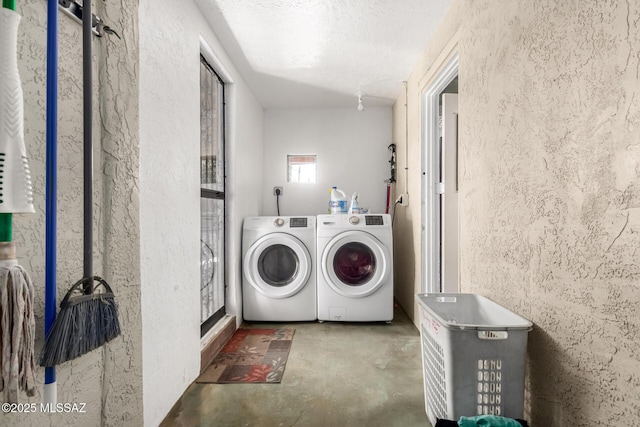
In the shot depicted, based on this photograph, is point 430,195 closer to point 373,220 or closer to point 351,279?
point 373,220

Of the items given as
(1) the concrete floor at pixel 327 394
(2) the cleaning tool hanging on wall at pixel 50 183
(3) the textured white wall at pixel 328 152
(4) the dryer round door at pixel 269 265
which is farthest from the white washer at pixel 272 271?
(2) the cleaning tool hanging on wall at pixel 50 183

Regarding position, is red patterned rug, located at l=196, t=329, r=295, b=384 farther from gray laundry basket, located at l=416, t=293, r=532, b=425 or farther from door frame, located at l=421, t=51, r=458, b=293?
door frame, located at l=421, t=51, r=458, b=293

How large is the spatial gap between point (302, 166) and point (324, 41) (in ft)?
5.40

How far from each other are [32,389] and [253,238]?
78.1 inches

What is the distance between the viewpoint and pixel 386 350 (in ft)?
7.09

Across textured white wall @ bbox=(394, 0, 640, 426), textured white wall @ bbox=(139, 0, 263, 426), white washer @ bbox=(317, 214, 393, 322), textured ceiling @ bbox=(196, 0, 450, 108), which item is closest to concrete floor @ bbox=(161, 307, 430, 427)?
textured white wall @ bbox=(139, 0, 263, 426)

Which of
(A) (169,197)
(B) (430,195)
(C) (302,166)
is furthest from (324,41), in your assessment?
(C) (302,166)

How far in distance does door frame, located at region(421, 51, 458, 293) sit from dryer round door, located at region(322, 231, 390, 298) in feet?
1.17

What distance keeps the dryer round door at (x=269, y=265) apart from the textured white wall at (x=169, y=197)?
861 mm

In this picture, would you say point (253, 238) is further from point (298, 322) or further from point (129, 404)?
point (129, 404)

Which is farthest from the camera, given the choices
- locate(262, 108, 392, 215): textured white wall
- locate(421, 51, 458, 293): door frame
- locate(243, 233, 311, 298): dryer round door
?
locate(262, 108, 392, 215): textured white wall

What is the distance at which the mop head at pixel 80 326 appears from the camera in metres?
0.73

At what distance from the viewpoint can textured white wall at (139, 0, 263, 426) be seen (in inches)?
49.2

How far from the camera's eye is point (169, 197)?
143 centimetres
